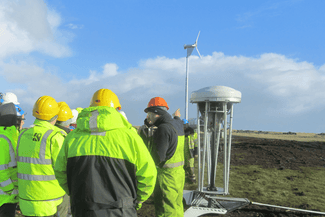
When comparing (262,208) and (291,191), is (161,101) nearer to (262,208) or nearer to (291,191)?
(262,208)

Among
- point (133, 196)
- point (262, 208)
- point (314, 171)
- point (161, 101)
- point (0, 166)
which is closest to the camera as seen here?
point (133, 196)

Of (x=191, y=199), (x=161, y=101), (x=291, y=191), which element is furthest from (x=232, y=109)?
(x=291, y=191)

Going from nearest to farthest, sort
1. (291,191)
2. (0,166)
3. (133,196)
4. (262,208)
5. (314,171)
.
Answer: (133,196) < (0,166) < (262,208) < (291,191) < (314,171)

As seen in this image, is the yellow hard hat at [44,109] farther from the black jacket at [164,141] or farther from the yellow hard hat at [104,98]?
the black jacket at [164,141]

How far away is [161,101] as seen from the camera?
4.54 meters

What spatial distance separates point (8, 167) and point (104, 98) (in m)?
2.12

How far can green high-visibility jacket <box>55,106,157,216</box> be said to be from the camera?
2.03 metres

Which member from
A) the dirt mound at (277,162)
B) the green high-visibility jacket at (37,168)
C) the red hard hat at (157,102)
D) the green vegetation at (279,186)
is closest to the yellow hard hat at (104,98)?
the green high-visibility jacket at (37,168)

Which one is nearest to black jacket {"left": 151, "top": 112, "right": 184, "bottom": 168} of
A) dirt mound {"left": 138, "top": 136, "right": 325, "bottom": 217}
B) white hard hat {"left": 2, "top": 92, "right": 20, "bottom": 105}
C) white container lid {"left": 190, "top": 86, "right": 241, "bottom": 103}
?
white container lid {"left": 190, "top": 86, "right": 241, "bottom": 103}

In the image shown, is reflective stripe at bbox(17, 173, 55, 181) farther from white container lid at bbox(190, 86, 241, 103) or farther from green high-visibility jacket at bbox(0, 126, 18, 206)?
white container lid at bbox(190, 86, 241, 103)

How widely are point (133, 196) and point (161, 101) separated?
2.56 m

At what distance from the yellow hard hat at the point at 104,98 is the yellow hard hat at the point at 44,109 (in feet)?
4.09

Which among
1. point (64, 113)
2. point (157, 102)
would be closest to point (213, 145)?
point (157, 102)

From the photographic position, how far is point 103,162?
6.64 ft
